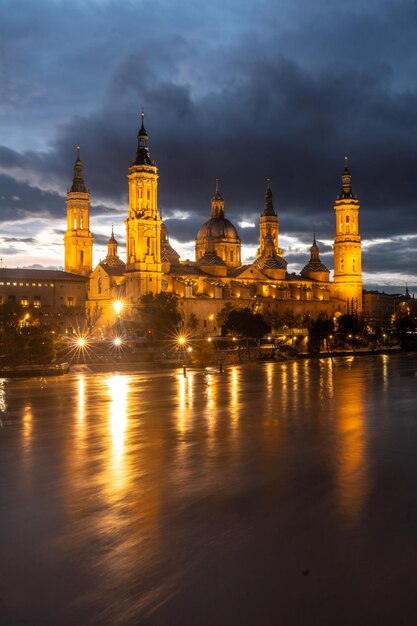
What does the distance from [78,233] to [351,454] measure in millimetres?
99551

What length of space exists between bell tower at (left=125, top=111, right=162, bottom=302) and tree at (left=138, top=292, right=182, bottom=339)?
11916 mm

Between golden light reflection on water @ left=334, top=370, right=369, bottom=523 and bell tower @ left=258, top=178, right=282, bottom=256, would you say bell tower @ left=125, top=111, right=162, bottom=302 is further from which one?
golden light reflection on water @ left=334, top=370, right=369, bottom=523

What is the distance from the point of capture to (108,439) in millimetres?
22781

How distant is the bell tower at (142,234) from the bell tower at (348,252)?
166ft

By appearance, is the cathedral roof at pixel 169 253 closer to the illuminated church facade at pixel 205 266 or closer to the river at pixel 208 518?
the illuminated church facade at pixel 205 266

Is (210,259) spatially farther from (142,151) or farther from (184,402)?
(184,402)

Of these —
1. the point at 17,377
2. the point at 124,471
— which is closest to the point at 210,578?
the point at 124,471

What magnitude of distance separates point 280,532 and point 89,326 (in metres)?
88.3

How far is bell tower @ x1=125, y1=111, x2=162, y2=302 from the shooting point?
9562cm

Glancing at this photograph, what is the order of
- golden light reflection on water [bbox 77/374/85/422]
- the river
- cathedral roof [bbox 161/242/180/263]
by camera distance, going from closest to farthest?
the river, golden light reflection on water [bbox 77/374/85/422], cathedral roof [bbox 161/242/180/263]

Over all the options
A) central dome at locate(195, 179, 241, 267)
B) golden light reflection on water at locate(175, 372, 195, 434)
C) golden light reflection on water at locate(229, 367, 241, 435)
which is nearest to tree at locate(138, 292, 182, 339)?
golden light reflection on water at locate(229, 367, 241, 435)

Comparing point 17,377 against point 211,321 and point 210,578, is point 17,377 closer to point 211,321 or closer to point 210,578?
point 210,578

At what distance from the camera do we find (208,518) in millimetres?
14086

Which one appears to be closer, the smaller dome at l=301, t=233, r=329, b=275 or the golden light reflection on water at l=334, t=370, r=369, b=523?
the golden light reflection on water at l=334, t=370, r=369, b=523
